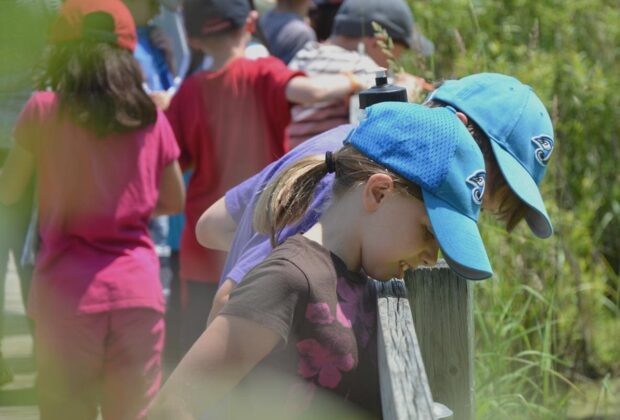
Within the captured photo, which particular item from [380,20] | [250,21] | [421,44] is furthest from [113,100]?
[421,44]

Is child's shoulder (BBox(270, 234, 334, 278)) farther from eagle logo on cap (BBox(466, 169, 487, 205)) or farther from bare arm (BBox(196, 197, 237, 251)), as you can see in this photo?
bare arm (BBox(196, 197, 237, 251))

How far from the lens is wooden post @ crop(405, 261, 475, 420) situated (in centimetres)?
197

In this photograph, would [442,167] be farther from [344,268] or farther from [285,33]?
[285,33]

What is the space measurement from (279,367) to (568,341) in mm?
2962

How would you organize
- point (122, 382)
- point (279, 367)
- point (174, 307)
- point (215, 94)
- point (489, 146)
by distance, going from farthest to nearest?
point (174, 307), point (215, 94), point (122, 382), point (489, 146), point (279, 367)

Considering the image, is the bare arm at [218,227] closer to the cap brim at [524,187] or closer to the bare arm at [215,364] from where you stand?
the cap brim at [524,187]

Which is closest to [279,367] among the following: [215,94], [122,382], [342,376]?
[342,376]

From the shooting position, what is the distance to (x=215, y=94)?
4227 millimetres

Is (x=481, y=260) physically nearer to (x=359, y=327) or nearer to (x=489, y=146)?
(x=359, y=327)

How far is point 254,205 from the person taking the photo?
2109 millimetres

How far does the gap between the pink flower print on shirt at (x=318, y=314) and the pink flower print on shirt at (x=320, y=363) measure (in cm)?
3

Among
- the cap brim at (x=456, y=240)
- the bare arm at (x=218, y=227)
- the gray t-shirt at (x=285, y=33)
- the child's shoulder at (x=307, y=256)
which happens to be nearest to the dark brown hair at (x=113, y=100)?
the bare arm at (x=218, y=227)

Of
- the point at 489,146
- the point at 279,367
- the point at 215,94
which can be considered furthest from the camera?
the point at 215,94

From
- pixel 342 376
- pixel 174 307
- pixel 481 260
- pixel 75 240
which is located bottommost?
A: pixel 174 307
